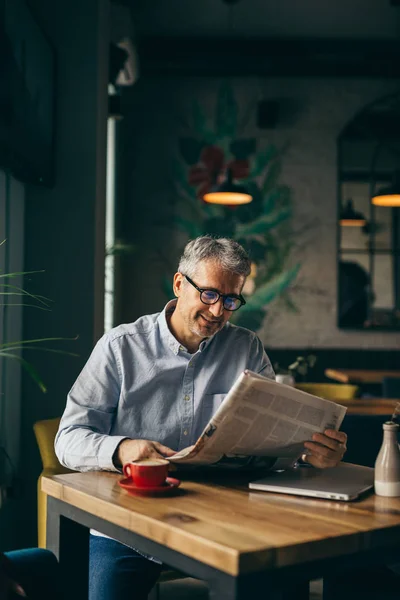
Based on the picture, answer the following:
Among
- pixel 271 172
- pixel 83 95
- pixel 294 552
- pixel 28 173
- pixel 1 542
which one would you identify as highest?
pixel 271 172

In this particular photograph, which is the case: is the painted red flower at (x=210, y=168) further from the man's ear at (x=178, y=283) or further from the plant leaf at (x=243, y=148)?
the man's ear at (x=178, y=283)

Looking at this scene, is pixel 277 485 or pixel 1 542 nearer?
pixel 277 485

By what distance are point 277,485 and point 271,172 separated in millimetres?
6004

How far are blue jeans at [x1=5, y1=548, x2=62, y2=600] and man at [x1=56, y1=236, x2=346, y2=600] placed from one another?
199mm

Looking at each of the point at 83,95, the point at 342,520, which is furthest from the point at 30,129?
the point at 342,520

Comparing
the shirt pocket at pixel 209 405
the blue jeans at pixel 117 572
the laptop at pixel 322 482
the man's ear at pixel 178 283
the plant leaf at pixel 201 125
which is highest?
the plant leaf at pixel 201 125

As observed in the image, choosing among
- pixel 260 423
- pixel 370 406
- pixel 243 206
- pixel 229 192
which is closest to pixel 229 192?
pixel 229 192

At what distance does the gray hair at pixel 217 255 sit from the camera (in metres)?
2.03

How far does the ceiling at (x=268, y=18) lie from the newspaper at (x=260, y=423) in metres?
6.18

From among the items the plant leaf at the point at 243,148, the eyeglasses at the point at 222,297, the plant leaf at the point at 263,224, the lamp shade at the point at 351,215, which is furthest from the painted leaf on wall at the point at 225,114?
the eyeglasses at the point at 222,297

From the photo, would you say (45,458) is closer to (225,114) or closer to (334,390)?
(334,390)

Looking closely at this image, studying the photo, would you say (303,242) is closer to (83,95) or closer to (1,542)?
(83,95)

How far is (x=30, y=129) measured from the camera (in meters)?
Result: 2.84

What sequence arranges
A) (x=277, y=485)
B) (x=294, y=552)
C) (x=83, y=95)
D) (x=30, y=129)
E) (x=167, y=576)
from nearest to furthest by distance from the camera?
(x=294, y=552)
(x=277, y=485)
(x=167, y=576)
(x=30, y=129)
(x=83, y=95)
